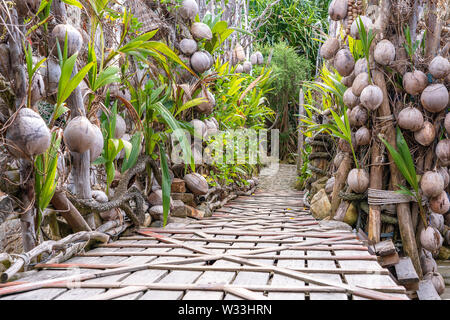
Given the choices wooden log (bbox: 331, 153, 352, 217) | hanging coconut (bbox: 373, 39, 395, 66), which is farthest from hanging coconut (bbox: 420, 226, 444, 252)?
hanging coconut (bbox: 373, 39, 395, 66)

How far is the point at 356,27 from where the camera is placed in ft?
7.83

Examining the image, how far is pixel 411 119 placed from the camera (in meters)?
2.19

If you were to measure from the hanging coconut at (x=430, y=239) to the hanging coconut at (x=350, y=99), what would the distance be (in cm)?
83

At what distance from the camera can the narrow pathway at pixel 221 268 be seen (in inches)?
50.3

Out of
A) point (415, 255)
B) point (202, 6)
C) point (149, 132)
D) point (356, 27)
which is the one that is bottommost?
point (415, 255)

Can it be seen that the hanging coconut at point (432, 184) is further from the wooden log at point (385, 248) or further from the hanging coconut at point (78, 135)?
the hanging coconut at point (78, 135)

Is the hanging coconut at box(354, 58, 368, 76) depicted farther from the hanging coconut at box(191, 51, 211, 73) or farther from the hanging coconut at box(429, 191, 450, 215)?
the hanging coconut at box(191, 51, 211, 73)

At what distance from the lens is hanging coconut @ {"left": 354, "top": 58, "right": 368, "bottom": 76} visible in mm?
2365

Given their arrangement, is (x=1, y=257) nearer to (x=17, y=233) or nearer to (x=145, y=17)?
(x=17, y=233)

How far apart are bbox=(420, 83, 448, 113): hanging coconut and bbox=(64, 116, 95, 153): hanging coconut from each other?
5.64 ft

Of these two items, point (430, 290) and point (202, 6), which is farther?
point (202, 6)

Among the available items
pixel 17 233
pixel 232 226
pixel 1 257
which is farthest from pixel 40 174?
pixel 232 226

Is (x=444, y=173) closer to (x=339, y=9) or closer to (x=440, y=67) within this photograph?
(x=440, y=67)
